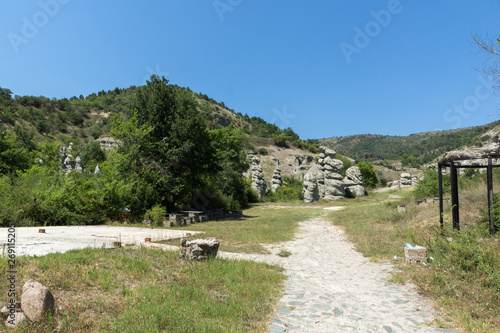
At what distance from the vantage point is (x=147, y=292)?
4223 mm

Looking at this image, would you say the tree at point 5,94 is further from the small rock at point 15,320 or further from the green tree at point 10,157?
the small rock at point 15,320

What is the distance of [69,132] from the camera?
2844 inches

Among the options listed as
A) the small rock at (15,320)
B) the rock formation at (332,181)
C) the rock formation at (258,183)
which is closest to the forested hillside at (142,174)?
the rock formation at (258,183)

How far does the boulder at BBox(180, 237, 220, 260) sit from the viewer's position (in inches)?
242

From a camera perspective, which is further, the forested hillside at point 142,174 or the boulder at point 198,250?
the forested hillside at point 142,174

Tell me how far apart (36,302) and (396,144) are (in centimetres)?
13723

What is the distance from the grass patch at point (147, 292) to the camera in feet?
11.2

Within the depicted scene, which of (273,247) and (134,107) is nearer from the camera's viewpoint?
(273,247)

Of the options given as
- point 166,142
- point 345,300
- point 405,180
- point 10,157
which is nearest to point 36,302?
point 345,300

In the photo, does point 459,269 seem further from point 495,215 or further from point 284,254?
point 284,254

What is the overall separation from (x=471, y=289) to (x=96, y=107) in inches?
4053

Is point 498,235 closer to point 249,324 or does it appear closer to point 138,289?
point 249,324

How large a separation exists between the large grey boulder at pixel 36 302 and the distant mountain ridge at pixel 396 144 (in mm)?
102818

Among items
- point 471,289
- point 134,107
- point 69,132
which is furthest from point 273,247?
point 69,132
